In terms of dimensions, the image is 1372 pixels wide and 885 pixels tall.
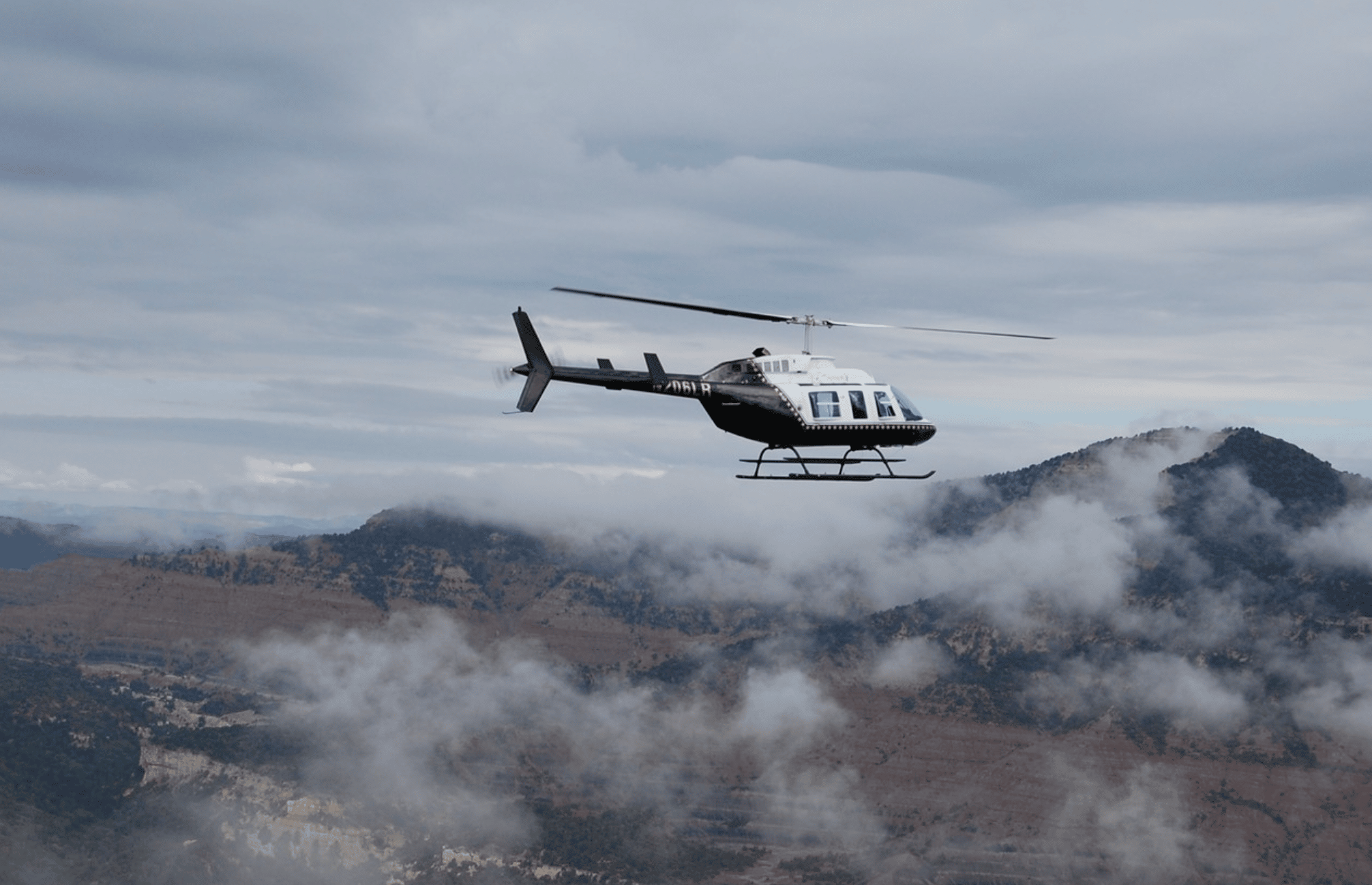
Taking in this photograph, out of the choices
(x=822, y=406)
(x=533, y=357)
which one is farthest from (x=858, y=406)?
(x=533, y=357)

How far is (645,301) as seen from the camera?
271 ft

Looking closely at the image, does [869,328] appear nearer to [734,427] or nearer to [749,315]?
[749,315]

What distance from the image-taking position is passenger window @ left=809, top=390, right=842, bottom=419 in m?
96.1

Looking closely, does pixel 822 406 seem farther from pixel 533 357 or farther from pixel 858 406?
pixel 533 357

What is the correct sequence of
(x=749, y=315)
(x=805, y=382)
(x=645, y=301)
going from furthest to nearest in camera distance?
(x=805, y=382) < (x=749, y=315) < (x=645, y=301)

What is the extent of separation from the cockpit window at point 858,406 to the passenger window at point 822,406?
1.10 meters

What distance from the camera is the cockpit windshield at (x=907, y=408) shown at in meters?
97.2

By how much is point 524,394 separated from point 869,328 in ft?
91.0

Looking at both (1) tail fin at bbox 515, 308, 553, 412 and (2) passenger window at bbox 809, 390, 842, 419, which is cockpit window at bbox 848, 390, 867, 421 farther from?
(1) tail fin at bbox 515, 308, 553, 412

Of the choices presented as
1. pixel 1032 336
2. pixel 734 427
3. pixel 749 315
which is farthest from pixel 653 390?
pixel 1032 336

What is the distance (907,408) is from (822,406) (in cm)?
666

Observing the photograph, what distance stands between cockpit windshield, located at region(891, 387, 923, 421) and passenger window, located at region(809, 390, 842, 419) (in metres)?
4.83

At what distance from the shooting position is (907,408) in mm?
97562

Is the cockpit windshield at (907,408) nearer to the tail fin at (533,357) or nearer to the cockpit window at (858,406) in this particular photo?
the cockpit window at (858,406)
